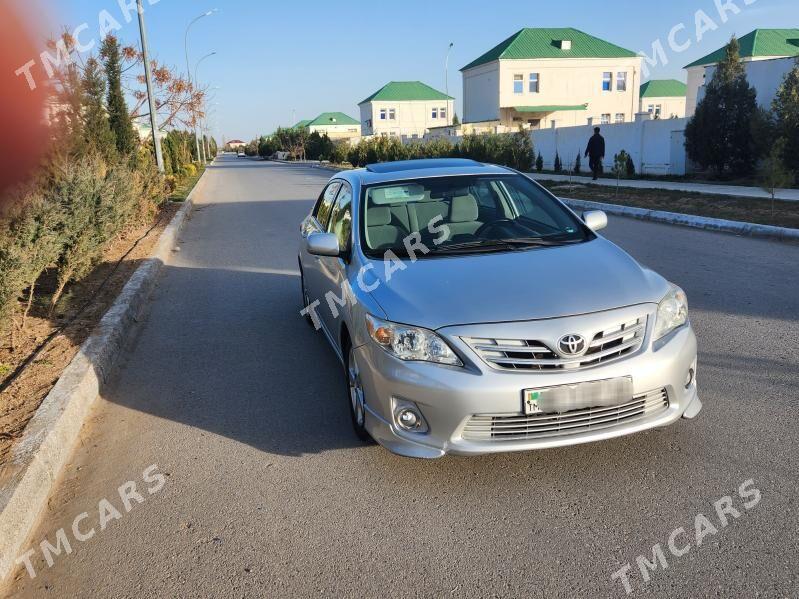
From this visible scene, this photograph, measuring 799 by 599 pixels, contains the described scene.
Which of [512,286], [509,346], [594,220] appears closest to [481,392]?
[509,346]

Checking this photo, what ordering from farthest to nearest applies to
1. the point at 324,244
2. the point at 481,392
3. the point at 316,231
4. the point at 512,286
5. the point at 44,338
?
1. the point at 316,231
2. the point at 44,338
3. the point at 324,244
4. the point at 512,286
5. the point at 481,392

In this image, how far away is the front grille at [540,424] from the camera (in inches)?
123

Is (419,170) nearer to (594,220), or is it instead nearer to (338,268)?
(338,268)

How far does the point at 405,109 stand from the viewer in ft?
276

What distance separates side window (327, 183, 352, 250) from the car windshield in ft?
0.51

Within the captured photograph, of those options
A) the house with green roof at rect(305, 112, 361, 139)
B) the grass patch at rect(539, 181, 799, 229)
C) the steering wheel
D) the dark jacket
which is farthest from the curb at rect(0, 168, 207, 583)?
the house with green roof at rect(305, 112, 361, 139)

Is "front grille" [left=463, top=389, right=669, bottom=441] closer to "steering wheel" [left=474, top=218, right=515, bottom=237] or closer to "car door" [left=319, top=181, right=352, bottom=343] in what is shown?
"car door" [left=319, top=181, right=352, bottom=343]

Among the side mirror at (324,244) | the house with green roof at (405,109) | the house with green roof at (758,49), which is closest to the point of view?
the side mirror at (324,244)
